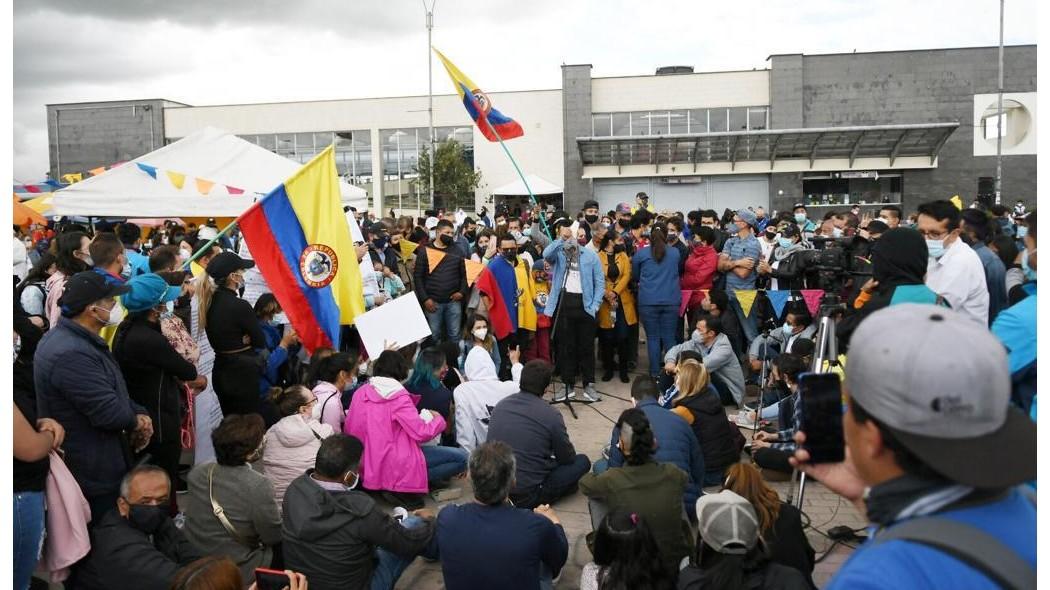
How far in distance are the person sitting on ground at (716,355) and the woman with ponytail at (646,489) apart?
328 centimetres

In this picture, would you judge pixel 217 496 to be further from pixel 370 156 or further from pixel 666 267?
pixel 370 156

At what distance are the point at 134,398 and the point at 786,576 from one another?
4.19 metres

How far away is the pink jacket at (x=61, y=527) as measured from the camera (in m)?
3.60

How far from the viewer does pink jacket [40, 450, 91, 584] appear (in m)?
3.60

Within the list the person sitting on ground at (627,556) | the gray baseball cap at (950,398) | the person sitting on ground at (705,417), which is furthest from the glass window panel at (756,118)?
the gray baseball cap at (950,398)

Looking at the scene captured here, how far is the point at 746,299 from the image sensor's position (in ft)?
29.8

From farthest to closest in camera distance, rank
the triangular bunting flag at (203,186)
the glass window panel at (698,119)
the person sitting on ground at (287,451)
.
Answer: the glass window panel at (698,119), the triangular bunting flag at (203,186), the person sitting on ground at (287,451)

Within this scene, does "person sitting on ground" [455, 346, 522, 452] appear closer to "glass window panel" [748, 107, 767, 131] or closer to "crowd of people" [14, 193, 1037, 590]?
"crowd of people" [14, 193, 1037, 590]

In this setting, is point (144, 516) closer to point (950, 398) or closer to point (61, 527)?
point (61, 527)

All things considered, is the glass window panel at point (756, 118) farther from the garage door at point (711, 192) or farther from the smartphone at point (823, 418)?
the smartphone at point (823, 418)

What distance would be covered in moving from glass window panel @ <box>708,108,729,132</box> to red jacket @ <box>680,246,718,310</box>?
29.3 metres

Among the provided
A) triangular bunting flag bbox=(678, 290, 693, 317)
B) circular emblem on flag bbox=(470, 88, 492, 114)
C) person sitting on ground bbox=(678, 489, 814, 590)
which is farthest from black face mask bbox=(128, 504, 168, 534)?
circular emblem on flag bbox=(470, 88, 492, 114)

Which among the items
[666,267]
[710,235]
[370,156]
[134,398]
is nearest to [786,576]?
[134,398]

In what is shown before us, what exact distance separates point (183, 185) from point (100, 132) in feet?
124
